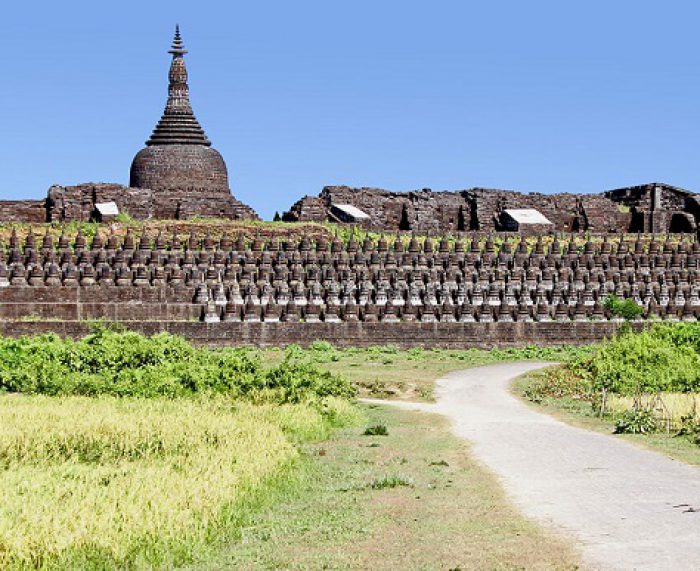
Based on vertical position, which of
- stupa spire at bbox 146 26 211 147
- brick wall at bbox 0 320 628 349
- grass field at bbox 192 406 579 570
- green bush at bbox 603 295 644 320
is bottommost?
grass field at bbox 192 406 579 570

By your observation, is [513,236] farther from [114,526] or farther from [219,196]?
[114,526]

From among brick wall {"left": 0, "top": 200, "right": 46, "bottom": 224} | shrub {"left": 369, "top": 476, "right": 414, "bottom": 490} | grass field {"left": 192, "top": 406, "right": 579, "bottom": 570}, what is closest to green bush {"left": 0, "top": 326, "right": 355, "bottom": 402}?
grass field {"left": 192, "top": 406, "right": 579, "bottom": 570}

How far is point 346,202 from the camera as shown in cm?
5150

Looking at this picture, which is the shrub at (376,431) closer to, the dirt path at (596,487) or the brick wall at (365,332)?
the dirt path at (596,487)

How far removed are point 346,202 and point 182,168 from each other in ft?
22.1

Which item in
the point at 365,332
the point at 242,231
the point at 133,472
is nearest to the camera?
the point at 133,472

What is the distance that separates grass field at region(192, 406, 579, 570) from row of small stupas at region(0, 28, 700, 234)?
34.2m

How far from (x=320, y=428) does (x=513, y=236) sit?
32.3 metres

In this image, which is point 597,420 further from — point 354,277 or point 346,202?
point 346,202

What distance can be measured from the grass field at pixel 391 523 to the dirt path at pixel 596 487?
0.28 m

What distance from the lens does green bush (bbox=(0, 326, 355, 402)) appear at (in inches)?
831

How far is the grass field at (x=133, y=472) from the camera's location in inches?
348

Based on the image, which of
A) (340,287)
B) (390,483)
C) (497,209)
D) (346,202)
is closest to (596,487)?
(390,483)

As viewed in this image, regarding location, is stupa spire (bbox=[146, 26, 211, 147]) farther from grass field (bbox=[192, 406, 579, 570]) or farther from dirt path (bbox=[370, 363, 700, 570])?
grass field (bbox=[192, 406, 579, 570])
